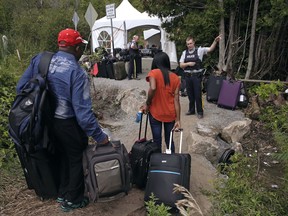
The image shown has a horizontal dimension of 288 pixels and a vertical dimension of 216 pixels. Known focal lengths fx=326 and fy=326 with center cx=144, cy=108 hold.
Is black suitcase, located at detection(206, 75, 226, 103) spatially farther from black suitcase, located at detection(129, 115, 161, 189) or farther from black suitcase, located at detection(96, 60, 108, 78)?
black suitcase, located at detection(96, 60, 108, 78)

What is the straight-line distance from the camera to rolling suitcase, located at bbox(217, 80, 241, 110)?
7.66m

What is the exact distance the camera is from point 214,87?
26.6 feet

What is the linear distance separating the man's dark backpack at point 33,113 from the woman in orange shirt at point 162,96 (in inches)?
56.4

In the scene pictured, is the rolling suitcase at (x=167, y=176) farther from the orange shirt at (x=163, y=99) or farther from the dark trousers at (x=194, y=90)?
the dark trousers at (x=194, y=90)

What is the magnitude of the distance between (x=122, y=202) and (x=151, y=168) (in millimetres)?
562

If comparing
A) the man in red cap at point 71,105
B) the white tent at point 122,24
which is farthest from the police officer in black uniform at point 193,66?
the white tent at point 122,24

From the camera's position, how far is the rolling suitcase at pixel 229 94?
7664 millimetres

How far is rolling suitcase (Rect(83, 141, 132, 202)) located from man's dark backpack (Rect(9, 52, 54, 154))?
0.46 metres

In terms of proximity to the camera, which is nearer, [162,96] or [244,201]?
[244,201]

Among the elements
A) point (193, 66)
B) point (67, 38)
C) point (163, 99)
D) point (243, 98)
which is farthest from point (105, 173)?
point (243, 98)

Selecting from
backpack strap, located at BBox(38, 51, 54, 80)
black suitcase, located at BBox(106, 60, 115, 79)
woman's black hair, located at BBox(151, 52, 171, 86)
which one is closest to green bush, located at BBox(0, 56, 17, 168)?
backpack strap, located at BBox(38, 51, 54, 80)

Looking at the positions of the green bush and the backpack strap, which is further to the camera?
the green bush

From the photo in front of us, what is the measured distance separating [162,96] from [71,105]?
1.40 meters

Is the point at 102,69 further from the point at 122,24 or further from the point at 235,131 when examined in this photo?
the point at 235,131
